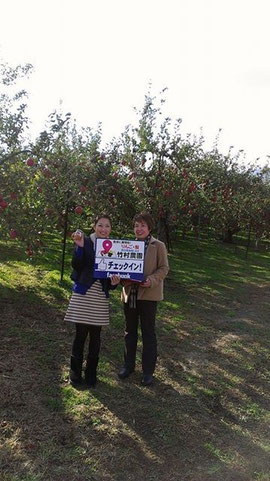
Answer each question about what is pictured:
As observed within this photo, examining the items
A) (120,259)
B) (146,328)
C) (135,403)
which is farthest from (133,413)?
(120,259)

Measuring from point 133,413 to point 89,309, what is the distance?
3.56 feet

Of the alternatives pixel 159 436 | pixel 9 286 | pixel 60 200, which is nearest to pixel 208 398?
pixel 159 436

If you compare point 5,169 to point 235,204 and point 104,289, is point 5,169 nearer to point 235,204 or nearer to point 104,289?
→ point 104,289

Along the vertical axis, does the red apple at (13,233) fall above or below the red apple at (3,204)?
below

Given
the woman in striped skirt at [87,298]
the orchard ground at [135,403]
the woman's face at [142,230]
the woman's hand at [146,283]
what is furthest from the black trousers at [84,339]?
the woman's face at [142,230]

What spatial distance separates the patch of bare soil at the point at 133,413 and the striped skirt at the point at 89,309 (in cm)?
76

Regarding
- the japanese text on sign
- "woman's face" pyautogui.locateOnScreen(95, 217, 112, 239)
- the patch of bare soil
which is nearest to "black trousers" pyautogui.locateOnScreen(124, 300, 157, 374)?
the patch of bare soil

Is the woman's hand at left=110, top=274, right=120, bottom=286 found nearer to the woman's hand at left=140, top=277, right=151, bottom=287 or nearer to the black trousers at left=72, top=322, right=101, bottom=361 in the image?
the woman's hand at left=140, top=277, right=151, bottom=287

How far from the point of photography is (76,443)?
334 cm

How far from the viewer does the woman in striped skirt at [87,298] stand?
13.6ft

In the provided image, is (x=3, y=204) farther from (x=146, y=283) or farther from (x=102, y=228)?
(x=146, y=283)

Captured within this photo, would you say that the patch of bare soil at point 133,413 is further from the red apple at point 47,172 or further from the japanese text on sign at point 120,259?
the red apple at point 47,172

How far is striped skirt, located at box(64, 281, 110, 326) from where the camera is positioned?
4.14 m

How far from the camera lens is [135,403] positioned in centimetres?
412
